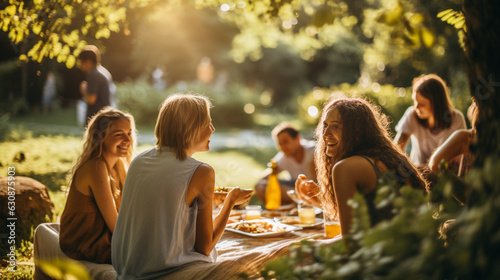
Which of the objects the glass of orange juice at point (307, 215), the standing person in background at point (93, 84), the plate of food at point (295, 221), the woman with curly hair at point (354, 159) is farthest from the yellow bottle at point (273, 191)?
the standing person in background at point (93, 84)

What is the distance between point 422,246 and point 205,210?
68.0 inches

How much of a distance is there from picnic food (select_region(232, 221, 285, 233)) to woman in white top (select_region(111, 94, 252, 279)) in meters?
0.76

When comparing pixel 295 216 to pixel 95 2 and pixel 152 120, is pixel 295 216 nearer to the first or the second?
pixel 95 2

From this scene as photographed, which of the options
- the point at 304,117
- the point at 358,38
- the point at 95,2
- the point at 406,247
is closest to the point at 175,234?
the point at 406,247

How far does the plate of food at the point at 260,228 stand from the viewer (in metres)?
3.52

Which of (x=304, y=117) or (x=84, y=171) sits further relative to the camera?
(x=304, y=117)

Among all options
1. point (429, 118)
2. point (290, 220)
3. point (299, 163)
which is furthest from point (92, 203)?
point (429, 118)

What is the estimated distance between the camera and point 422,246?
1210 millimetres

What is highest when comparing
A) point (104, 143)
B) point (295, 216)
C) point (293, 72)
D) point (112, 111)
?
point (293, 72)

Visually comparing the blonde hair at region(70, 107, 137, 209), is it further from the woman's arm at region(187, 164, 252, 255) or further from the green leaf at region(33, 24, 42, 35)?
the green leaf at region(33, 24, 42, 35)

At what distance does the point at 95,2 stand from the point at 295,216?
2952 mm

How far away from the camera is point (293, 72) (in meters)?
34.2

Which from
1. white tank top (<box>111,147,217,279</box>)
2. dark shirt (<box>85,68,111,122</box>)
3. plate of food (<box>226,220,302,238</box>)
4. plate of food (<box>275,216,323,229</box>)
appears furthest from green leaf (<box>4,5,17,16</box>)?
dark shirt (<box>85,68,111,122</box>)

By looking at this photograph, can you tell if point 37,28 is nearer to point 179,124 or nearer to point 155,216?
point 179,124
